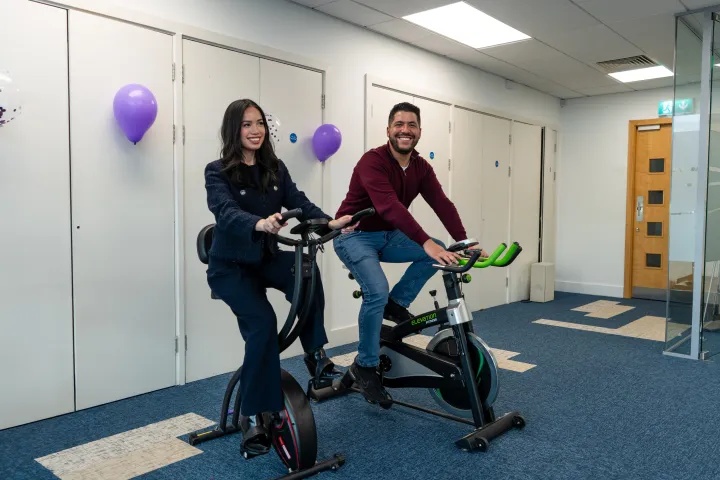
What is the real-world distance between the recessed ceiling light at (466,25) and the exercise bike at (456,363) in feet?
8.36

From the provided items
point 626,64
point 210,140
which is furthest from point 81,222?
point 626,64

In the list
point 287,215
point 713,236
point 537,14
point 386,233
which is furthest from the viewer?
point 537,14

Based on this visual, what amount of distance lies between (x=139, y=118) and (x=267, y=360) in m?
1.68

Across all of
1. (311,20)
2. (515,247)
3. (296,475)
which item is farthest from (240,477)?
(311,20)

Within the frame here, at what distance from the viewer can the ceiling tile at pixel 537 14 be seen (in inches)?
169

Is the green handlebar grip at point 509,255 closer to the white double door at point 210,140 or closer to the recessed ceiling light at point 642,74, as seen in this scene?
the white double door at point 210,140

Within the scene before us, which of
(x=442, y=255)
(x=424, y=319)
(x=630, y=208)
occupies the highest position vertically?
(x=630, y=208)

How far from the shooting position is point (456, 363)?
2.72m

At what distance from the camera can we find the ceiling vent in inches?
231

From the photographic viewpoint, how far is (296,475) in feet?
7.48

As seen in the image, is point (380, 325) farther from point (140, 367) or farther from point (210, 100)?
point (210, 100)

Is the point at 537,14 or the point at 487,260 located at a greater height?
the point at 537,14

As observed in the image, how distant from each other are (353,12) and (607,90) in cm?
427

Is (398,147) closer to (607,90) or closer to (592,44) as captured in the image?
(592,44)
